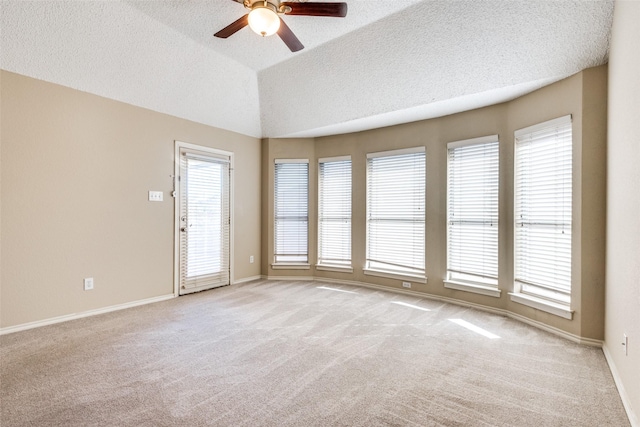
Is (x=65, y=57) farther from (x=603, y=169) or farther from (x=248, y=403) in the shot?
(x=603, y=169)

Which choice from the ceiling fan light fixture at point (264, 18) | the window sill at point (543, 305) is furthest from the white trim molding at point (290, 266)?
the ceiling fan light fixture at point (264, 18)

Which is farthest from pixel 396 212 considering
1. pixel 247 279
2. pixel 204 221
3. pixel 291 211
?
pixel 204 221

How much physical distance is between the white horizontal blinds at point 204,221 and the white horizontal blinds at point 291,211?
0.94 m

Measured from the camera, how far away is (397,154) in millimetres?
4840

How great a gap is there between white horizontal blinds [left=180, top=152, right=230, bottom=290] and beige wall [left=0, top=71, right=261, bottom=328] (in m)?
0.24

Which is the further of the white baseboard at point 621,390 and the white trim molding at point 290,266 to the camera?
the white trim molding at point 290,266

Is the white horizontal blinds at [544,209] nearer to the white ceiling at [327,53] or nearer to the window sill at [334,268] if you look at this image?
the white ceiling at [327,53]

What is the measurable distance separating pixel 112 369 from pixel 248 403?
1213mm

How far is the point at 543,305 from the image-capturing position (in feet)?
10.8

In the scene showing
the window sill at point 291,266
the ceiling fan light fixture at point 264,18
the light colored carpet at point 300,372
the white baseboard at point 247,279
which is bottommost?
the light colored carpet at point 300,372

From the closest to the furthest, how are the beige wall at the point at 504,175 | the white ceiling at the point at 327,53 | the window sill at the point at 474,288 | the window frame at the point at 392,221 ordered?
the white ceiling at the point at 327,53 < the beige wall at the point at 504,175 < the window sill at the point at 474,288 < the window frame at the point at 392,221

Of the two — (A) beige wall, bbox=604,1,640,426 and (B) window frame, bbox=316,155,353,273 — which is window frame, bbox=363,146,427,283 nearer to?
(B) window frame, bbox=316,155,353,273

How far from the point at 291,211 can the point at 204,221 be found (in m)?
1.53

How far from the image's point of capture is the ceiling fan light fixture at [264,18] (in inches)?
94.5
